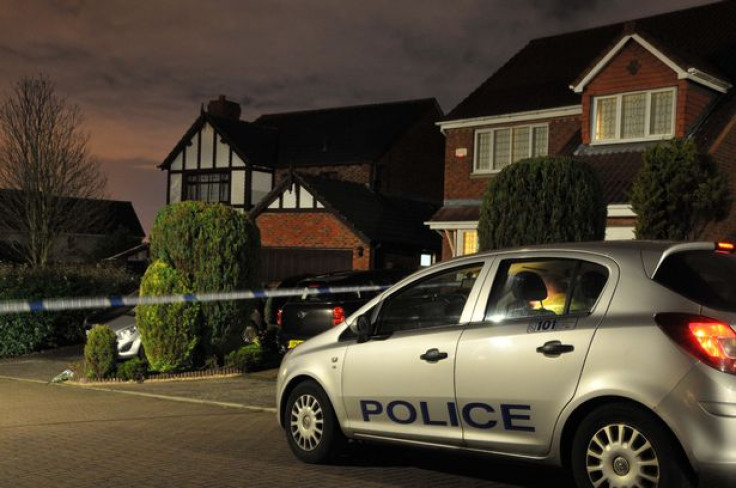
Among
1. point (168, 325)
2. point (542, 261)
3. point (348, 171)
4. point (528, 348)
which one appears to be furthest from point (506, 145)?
point (528, 348)

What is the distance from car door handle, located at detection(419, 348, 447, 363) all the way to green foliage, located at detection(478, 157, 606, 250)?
604 cm

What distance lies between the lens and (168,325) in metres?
14.4

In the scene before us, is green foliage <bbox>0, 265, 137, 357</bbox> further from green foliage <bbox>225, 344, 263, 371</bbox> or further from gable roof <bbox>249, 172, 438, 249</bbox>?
gable roof <bbox>249, 172, 438, 249</bbox>

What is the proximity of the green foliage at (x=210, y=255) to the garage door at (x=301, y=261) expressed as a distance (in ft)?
48.0

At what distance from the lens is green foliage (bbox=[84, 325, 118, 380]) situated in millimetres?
13961

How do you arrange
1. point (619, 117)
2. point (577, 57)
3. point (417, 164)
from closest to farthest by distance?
point (619, 117) < point (577, 57) < point (417, 164)

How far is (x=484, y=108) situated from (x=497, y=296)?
2000 cm

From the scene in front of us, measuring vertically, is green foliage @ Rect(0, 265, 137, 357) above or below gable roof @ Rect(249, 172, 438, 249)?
below

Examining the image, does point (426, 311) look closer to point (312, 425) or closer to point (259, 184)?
point (312, 425)

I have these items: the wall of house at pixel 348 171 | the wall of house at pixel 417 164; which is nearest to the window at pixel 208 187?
the wall of house at pixel 348 171

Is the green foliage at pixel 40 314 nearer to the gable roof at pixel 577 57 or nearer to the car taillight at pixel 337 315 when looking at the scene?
the car taillight at pixel 337 315

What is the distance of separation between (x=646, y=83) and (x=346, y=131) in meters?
23.3

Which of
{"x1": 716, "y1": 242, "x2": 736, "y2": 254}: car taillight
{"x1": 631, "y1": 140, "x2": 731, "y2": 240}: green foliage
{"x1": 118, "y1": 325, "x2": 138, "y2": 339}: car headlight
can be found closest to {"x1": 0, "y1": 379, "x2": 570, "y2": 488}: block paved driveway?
{"x1": 716, "y1": 242, "x2": 736, "y2": 254}: car taillight

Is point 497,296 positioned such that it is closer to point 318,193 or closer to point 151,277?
point 151,277
